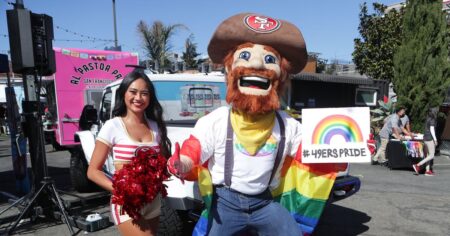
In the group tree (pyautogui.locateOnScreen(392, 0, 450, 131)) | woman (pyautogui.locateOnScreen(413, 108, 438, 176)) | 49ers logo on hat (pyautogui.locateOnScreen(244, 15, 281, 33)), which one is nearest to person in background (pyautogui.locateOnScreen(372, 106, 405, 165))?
woman (pyautogui.locateOnScreen(413, 108, 438, 176))

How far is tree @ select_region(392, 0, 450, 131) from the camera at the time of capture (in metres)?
11.2

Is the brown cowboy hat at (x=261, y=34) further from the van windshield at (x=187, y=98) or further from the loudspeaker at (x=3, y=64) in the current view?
the loudspeaker at (x=3, y=64)

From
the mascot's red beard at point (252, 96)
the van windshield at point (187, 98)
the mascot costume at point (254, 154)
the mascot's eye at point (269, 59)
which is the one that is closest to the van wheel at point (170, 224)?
the mascot costume at point (254, 154)

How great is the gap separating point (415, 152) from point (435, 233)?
447cm

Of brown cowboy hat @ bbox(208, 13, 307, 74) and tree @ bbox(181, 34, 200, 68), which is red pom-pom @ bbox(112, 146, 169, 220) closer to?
brown cowboy hat @ bbox(208, 13, 307, 74)

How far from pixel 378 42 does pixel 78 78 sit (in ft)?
38.7

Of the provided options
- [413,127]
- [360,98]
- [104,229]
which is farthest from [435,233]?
[360,98]

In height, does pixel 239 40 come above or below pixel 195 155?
above

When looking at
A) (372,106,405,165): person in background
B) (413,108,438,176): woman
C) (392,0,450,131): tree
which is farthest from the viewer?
(392,0,450,131): tree

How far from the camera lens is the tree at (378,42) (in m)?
15.1

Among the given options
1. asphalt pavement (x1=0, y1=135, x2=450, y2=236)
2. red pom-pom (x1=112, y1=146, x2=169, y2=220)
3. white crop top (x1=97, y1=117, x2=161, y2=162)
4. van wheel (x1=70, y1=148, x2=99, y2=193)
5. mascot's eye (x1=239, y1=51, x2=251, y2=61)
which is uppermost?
mascot's eye (x1=239, y1=51, x2=251, y2=61)

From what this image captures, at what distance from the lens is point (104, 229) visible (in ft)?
15.7

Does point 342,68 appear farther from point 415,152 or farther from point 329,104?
point 415,152

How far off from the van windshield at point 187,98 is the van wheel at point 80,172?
107 inches
